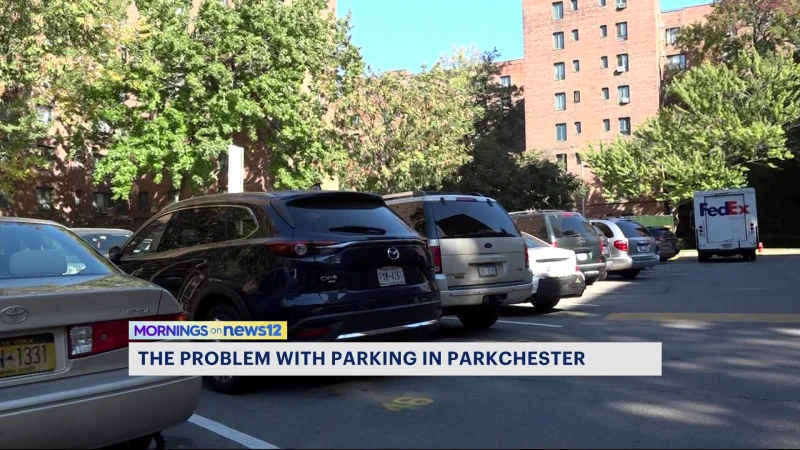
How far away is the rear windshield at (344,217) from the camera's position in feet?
19.6

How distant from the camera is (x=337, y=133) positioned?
2684 centimetres

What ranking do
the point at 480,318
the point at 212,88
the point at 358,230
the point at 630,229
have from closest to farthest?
the point at 358,230
the point at 480,318
the point at 630,229
the point at 212,88

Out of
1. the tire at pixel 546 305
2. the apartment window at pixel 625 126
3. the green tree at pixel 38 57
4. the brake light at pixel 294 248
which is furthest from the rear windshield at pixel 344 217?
the apartment window at pixel 625 126

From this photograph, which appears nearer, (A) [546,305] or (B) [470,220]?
(B) [470,220]

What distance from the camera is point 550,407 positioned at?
17.3 feet

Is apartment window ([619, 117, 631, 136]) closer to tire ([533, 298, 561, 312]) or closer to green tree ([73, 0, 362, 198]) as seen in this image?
green tree ([73, 0, 362, 198])

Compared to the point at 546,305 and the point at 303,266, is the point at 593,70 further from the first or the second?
the point at 303,266

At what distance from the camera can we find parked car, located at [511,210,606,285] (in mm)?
14023

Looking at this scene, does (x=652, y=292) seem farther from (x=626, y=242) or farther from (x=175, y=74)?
(x=175, y=74)

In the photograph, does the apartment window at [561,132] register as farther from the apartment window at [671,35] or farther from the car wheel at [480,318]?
the car wheel at [480,318]

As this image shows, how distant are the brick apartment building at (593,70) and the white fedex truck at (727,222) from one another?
1070 inches

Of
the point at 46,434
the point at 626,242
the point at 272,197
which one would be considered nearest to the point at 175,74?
the point at 626,242

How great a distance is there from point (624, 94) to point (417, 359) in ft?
174

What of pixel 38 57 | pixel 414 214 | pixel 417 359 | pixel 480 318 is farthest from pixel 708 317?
pixel 38 57
